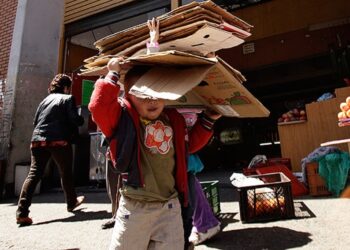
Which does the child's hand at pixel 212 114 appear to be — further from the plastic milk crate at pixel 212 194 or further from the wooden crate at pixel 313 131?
the wooden crate at pixel 313 131

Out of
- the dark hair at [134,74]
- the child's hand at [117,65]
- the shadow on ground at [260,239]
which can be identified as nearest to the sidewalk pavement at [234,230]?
the shadow on ground at [260,239]

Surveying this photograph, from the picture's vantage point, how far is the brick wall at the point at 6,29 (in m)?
8.53

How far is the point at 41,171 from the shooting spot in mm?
4195

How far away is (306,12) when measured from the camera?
30.1ft

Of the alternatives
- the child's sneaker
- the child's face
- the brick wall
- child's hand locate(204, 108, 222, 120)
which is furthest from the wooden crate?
the brick wall

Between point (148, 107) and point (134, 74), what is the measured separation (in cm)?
21

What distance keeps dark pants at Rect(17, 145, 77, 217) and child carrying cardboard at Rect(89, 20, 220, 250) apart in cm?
284

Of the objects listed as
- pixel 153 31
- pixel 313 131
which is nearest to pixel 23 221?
pixel 153 31

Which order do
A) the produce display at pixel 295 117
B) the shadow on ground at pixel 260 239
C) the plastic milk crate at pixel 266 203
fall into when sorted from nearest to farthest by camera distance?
the shadow on ground at pixel 260 239, the plastic milk crate at pixel 266 203, the produce display at pixel 295 117

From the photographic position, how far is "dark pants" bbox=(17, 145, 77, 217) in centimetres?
399

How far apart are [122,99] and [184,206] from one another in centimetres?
76

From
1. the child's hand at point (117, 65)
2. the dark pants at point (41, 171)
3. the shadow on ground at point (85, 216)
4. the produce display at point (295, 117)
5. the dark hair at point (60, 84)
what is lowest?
the shadow on ground at point (85, 216)

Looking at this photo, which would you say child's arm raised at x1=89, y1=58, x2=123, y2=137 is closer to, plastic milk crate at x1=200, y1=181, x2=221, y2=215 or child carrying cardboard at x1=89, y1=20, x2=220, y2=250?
child carrying cardboard at x1=89, y1=20, x2=220, y2=250

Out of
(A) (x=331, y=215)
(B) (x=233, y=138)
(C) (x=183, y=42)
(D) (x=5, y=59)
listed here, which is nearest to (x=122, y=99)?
(C) (x=183, y=42)
